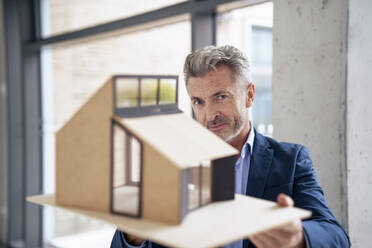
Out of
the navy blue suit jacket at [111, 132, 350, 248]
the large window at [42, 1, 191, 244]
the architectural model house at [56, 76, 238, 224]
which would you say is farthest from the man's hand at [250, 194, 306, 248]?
the large window at [42, 1, 191, 244]

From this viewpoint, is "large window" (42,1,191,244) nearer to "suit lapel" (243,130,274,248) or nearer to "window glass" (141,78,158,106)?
"suit lapel" (243,130,274,248)

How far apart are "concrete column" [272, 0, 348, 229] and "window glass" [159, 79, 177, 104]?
794mm

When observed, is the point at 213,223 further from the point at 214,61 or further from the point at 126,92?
the point at 214,61

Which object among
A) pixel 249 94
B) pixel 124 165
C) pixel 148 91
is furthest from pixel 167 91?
pixel 249 94

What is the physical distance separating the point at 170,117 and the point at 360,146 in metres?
0.92

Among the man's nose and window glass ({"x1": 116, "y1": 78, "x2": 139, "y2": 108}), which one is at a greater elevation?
window glass ({"x1": 116, "y1": 78, "x2": 139, "y2": 108})

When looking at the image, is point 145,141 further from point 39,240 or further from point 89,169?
point 39,240

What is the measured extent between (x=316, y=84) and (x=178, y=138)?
924 millimetres

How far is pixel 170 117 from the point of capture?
0.87m

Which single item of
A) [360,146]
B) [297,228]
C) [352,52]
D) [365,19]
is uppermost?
[365,19]

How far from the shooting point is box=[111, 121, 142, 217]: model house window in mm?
→ 754

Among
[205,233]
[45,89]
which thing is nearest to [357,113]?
[205,233]

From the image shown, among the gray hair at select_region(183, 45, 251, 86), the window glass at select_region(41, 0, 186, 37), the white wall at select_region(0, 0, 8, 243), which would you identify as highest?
the window glass at select_region(41, 0, 186, 37)

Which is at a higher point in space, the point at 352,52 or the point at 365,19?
the point at 365,19
